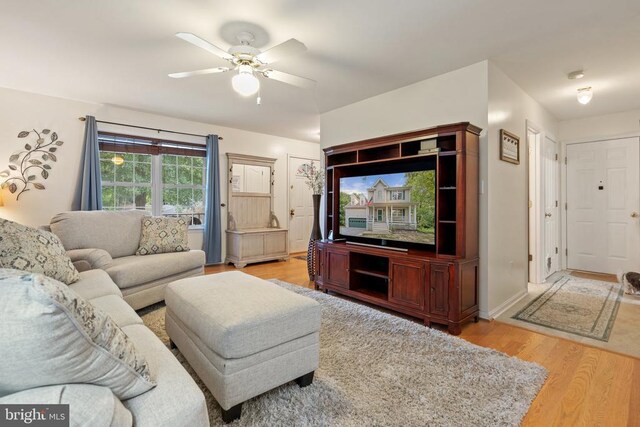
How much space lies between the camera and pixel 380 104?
12.4ft

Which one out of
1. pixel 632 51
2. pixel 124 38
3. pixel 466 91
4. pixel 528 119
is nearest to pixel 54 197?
pixel 124 38

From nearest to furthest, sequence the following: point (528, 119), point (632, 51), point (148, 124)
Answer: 1. point (632, 51)
2. point (528, 119)
3. point (148, 124)

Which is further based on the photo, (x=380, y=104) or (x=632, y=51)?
(x=380, y=104)

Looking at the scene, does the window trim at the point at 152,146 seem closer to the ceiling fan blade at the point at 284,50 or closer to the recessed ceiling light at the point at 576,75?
the ceiling fan blade at the point at 284,50

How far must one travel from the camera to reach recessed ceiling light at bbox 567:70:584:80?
3069 mm

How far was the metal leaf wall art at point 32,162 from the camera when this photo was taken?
3.64 meters

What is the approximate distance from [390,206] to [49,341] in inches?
113

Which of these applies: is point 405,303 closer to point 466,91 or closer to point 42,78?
point 466,91

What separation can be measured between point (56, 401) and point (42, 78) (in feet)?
13.0

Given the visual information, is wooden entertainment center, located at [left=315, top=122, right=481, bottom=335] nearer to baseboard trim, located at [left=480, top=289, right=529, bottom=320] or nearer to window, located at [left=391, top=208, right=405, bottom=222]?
baseboard trim, located at [left=480, top=289, right=529, bottom=320]

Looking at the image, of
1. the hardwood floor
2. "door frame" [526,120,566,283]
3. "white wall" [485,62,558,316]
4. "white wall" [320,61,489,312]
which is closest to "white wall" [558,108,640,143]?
"door frame" [526,120,566,283]

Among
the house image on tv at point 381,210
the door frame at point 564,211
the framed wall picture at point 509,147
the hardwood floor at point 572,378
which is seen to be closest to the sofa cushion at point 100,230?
the house image on tv at point 381,210

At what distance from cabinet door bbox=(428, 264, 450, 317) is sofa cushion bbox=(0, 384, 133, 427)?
2369mm

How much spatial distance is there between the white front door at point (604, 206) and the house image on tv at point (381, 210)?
140 inches
